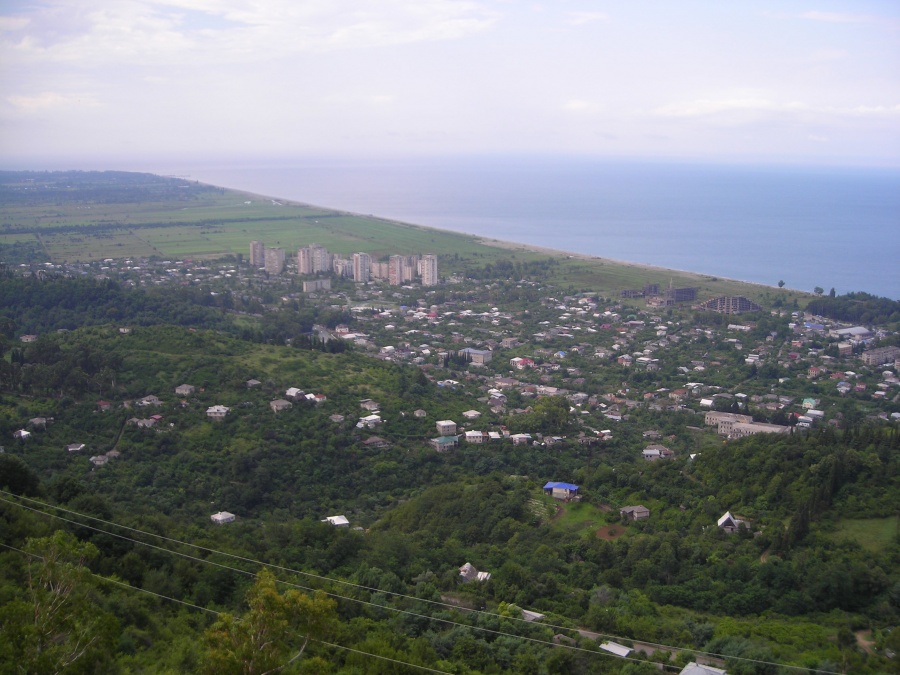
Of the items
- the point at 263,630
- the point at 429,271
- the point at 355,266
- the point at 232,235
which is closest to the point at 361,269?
the point at 355,266

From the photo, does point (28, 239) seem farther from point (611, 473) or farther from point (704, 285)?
point (611, 473)

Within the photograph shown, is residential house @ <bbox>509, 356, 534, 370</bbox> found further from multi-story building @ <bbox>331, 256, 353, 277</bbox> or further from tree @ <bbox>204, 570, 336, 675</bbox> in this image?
tree @ <bbox>204, 570, 336, 675</bbox>

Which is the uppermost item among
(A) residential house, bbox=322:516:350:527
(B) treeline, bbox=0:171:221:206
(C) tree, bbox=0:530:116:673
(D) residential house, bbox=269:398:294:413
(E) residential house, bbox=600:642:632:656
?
(B) treeline, bbox=0:171:221:206

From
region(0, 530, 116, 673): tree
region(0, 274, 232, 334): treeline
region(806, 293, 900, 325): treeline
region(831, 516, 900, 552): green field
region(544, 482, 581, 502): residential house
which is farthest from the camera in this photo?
region(806, 293, 900, 325): treeline

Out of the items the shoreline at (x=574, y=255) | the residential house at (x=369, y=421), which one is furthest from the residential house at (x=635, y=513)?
the shoreline at (x=574, y=255)

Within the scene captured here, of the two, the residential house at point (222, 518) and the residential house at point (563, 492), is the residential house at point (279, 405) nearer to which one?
the residential house at point (222, 518)

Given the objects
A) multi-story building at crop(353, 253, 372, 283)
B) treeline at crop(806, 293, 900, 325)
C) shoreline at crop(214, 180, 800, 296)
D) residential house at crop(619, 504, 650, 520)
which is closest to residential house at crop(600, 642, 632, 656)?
residential house at crop(619, 504, 650, 520)
